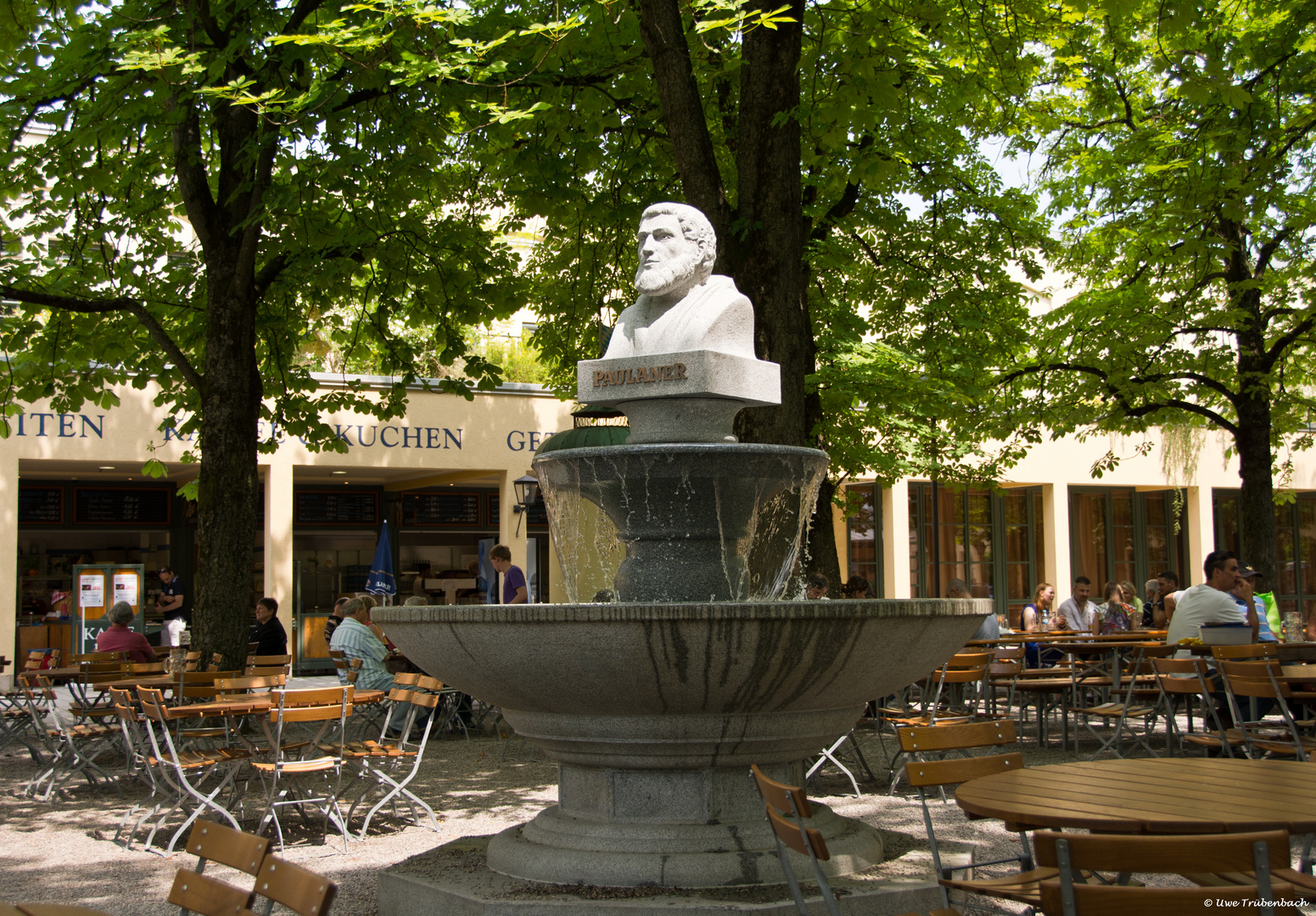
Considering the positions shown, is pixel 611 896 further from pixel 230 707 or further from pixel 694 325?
pixel 230 707

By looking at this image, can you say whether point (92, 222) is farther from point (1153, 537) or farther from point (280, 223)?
point (1153, 537)

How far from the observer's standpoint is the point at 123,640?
12320 mm

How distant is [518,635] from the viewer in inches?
182

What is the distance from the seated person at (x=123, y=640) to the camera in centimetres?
1228

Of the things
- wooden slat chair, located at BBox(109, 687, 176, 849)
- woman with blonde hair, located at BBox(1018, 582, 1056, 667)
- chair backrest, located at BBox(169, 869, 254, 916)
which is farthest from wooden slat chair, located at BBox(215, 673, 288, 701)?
woman with blonde hair, located at BBox(1018, 582, 1056, 667)

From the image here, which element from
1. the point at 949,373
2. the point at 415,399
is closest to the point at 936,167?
the point at 949,373

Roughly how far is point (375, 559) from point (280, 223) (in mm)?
7262

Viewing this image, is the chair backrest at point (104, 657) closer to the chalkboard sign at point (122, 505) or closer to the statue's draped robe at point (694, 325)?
the statue's draped robe at point (694, 325)

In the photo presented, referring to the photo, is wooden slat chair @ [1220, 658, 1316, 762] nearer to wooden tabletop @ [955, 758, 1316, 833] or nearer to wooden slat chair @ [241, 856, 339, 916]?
wooden tabletop @ [955, 758, 1316, 833]

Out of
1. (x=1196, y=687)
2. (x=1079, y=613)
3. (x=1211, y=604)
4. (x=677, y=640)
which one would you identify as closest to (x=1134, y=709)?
(x=1211, y=604)

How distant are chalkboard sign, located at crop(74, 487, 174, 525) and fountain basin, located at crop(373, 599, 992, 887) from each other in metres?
18.1

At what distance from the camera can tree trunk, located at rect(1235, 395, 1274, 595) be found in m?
15.6

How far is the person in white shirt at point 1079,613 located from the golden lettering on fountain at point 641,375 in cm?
1047

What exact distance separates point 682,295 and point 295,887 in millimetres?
3989
